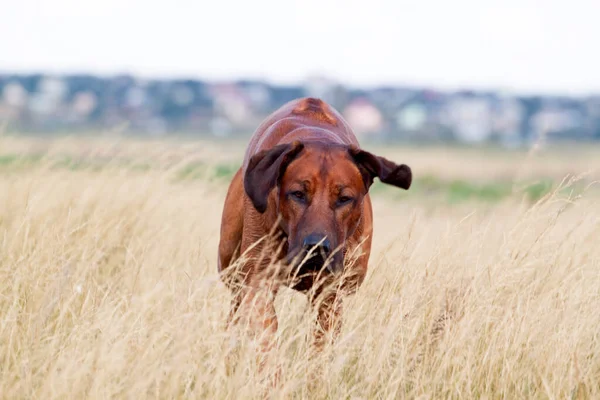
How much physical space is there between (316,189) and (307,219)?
0.52 feet

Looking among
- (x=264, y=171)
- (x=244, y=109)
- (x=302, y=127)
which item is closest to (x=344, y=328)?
(x=264, y=171)

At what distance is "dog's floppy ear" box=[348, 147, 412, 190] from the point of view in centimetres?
430

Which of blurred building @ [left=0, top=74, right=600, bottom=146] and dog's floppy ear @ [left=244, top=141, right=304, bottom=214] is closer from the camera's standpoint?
dog's floppy ear @ [left=244, top=141, right=304, bottom=214]

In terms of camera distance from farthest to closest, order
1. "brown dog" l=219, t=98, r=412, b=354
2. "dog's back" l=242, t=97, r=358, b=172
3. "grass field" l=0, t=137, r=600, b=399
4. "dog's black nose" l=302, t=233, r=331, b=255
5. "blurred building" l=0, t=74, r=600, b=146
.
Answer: "blurred building" l=0, t=74, r=600, b=146
"dog's back" l=242, t=97, r=358, b=172
"brown dog" l=219, t=98, r=412, b=354
"dog's black nose" l=302, t=233, r=331, b=255
"grass field" l=0, t=137, r=600, b=399

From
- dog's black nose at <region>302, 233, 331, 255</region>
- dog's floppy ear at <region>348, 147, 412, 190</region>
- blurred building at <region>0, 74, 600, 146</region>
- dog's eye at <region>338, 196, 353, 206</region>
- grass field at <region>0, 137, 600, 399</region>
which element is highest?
dog's floppy ear at <region>348, 147, 412, 190</region>

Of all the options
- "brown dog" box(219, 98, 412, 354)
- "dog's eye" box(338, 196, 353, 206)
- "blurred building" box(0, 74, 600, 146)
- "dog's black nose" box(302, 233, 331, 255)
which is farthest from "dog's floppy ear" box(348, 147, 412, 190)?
"blurred building" box(0, 74, 600, 146)

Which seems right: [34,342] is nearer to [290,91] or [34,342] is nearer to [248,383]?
[248,383]

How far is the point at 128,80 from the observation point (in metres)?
87.6

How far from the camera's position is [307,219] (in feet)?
13.2

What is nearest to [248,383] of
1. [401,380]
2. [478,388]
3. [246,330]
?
[246,330]

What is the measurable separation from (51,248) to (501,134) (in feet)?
262

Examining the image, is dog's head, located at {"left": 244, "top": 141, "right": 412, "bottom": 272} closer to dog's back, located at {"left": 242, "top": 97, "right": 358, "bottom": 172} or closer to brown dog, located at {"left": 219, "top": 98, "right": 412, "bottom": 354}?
brown dog, located at {"left": 219, "top": 98, "right": 412, "bottom": 354}

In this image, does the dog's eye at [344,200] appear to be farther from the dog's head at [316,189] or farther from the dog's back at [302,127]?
the dog's back at [302,127]

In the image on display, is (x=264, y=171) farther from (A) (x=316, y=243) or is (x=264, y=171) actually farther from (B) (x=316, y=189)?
(A) (x=316, y=243)
